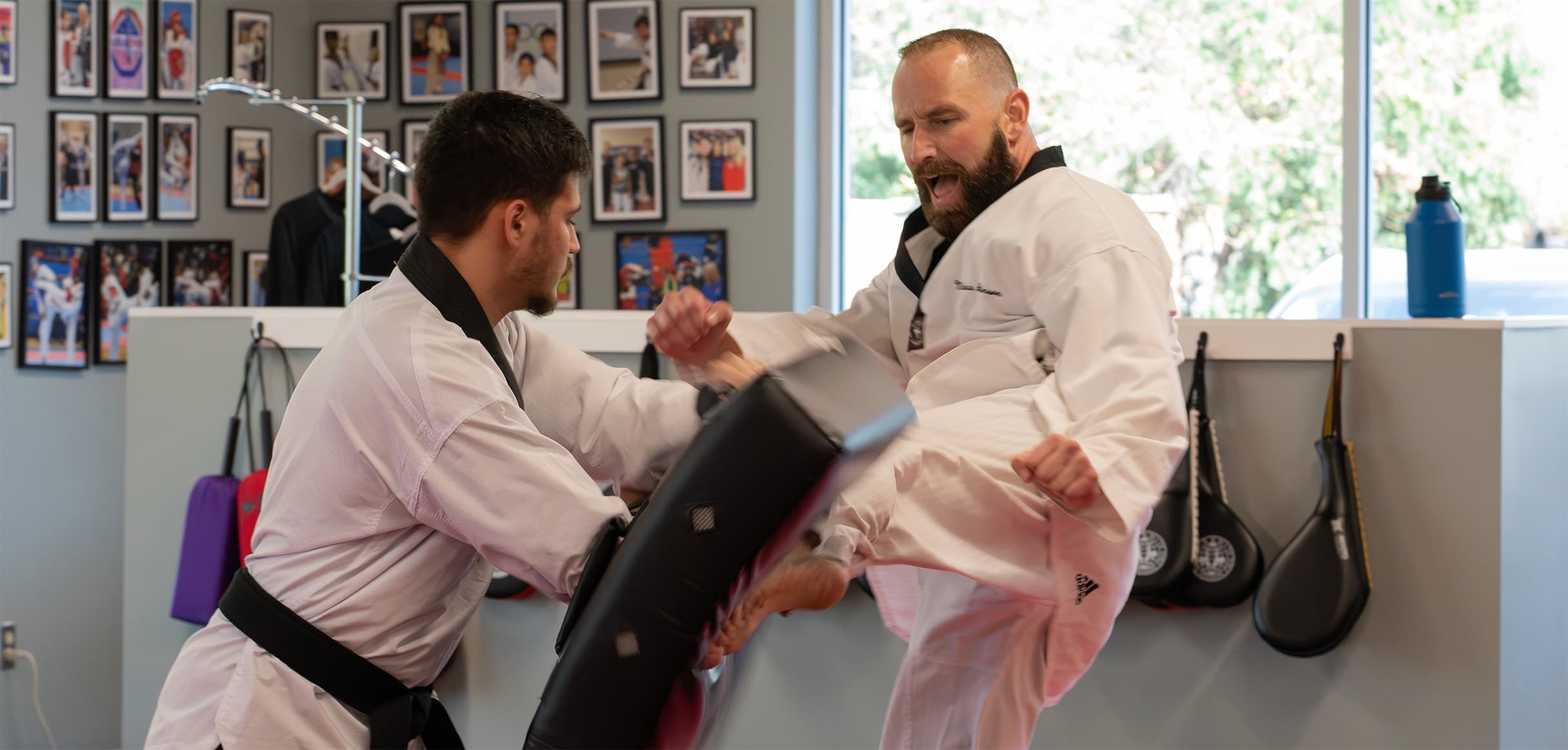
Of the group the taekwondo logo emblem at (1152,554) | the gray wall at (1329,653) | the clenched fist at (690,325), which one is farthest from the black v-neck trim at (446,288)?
the taekwondo logo emblem at (1152,554)

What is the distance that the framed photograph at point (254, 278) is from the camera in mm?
4168

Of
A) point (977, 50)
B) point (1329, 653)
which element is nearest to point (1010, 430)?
point (977, 50)

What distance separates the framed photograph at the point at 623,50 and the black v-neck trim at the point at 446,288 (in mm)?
2799

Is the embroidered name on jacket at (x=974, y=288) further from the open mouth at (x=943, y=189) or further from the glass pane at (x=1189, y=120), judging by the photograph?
the glass pane at (x=1189, y=120)

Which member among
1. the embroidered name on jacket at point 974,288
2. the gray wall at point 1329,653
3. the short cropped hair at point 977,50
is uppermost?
the short cropped hair at point 977,50

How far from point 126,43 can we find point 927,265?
313cm

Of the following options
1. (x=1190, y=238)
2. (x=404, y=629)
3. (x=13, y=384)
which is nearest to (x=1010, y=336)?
(x=404, y=629)

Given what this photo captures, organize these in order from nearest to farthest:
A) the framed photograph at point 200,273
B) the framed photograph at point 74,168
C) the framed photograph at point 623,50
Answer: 1. the framed photograph at point 74,168
2. the framed photograph at point 200,273
3. the framed photograph at point 623,50

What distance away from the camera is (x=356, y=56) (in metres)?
4.34

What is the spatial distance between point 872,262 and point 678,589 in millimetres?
3243

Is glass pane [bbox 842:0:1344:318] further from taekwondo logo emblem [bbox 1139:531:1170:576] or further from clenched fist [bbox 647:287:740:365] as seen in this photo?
clenched fist [bbox 647:287:740:365]

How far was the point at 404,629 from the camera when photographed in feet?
4.79

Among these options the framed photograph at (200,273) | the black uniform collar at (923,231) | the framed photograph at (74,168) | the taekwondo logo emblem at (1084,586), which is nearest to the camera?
the taekwondo logo emblem at (1084,586)

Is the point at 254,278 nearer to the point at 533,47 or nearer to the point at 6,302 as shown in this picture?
the point at 6,302
